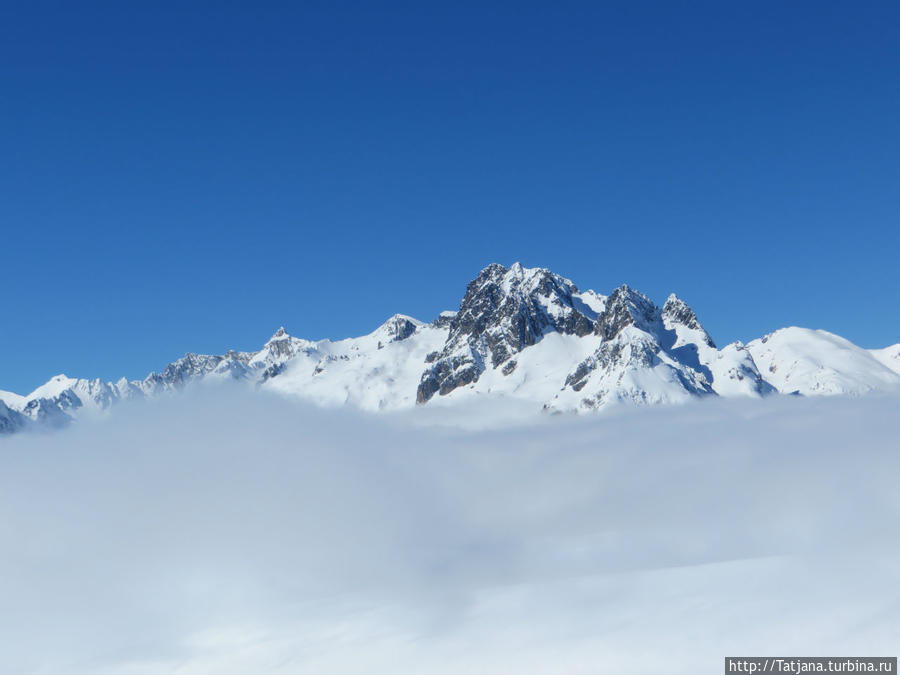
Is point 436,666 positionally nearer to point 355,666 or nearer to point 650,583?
point 355,666

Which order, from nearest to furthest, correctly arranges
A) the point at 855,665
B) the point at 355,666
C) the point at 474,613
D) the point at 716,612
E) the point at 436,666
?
the point at 855,665, the point at 716,612, the point at 436,666, the point at 355,666, the point at 474,613

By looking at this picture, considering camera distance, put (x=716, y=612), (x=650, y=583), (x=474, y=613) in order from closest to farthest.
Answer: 1. (x=716, y=612)
2. (x=650, y=583)
3. (x=474, y=613)

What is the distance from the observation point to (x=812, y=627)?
381 feet

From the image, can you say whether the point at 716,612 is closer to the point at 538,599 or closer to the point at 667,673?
the point at 667,673

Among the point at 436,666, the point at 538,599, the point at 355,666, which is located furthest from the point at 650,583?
the point at 355,666

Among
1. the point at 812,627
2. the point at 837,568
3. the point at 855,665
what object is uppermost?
the point at 837,568

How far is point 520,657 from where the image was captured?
141 m

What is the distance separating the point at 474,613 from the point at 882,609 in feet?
333

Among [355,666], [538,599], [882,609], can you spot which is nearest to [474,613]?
[538,599]

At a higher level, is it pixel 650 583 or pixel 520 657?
pixel 650 583

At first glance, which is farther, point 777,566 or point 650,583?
point 650,583

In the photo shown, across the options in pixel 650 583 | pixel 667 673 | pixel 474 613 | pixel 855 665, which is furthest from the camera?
pixel 474 613

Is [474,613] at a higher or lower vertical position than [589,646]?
higher

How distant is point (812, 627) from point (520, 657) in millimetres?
51068
